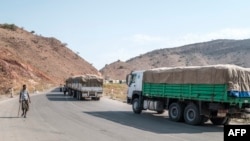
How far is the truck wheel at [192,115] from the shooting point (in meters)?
18.8

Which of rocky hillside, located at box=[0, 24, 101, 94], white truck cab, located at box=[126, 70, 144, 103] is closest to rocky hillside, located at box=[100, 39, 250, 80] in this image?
rocky hillside, located at box=[0, 24, 101, 94]

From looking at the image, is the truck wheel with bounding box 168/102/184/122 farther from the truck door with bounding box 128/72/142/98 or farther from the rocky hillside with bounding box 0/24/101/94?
the rocky hillside with bounding box 0/24/101/94

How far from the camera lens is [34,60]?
372 ft

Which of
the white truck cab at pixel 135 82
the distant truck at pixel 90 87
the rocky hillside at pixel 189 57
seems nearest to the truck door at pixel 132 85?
the white truck cab at pixel 135 82

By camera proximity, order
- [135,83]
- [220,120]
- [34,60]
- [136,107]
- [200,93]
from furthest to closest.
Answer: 1. [34,60]
2. [135,83]
3. [136,107]
4. [220,120]
5. [200,93]

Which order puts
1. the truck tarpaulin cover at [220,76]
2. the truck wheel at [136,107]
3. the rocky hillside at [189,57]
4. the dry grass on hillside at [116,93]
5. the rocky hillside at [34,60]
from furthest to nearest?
the rocky hillside at [189,57]
the rocky hillside at [34,60]
the dry grass on hillside at [116,93]
the truck wheel at [136,107]
the truck tarpaulin cover at [220,76]

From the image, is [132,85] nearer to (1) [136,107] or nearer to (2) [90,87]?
(1) [136,107]

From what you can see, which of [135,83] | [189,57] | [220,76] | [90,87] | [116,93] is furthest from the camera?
[189,57]

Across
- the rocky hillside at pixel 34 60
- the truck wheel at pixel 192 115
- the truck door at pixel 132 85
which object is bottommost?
the truck wheel at pixel 192 115

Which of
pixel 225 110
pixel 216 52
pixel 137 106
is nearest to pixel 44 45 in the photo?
pixel 216 52

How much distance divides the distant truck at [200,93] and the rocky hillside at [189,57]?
8664 cm

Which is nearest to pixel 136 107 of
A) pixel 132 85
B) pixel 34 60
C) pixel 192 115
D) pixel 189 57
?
pixel 132 85

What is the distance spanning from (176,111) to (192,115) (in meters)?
1.48

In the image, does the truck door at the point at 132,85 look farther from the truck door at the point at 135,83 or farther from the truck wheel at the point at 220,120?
the truck wheel at the point at 220,120
